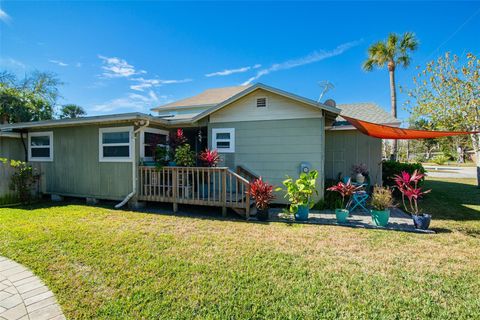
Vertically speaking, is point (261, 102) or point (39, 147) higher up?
point (261, 102)

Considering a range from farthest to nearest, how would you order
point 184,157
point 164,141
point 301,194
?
point 164,141, point 184,157, point 301,194

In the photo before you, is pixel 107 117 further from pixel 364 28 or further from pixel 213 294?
pixel 364 28

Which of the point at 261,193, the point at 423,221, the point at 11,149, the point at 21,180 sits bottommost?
the point at 423,221

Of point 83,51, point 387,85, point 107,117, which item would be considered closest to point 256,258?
point 107,117

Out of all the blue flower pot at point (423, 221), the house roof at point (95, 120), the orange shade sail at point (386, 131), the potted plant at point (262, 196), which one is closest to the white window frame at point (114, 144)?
the house roof at point (95, 120)

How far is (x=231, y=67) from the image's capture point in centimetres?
1532

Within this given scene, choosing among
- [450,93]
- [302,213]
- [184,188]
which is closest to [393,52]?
[450,93]

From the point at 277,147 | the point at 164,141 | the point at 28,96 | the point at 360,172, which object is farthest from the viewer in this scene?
the point at 28,96

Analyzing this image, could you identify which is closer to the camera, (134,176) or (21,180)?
(134,176)

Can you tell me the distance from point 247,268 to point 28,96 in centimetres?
2671

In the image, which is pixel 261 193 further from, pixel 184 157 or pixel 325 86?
pixel 325 86

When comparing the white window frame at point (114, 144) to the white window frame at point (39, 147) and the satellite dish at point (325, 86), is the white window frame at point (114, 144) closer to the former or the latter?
the white window frame at point (39, 147)

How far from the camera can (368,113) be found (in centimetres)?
1049

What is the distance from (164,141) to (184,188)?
211 cm
